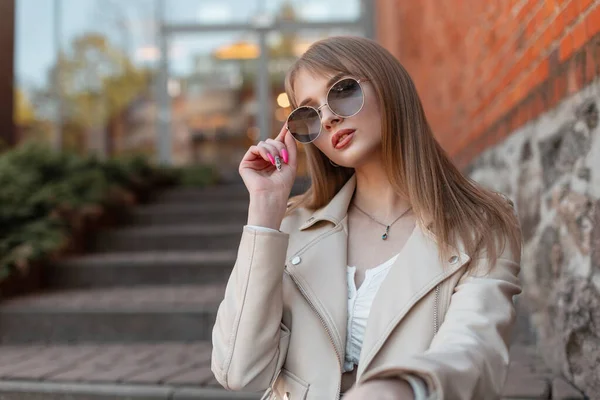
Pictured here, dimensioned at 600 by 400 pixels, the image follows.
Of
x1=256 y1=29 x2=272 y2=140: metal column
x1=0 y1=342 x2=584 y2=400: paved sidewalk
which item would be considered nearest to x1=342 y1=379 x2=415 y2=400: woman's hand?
x1=0 y1=342 x2=584 y2=400: paved sidewalk

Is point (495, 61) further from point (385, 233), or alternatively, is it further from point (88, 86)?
point (88, 86)

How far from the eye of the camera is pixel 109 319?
13.0 ft

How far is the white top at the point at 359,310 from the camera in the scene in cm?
158

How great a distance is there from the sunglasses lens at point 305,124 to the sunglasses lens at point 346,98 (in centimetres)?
7

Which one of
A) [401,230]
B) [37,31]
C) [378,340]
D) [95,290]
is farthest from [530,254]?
[37,31]

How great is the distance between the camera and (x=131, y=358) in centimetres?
348

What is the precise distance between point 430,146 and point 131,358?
2508 millimetres

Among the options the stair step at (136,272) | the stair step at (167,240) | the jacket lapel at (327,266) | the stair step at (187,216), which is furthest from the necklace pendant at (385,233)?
the stair step at (187,216)

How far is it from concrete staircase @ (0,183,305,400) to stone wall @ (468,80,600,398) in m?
1.44

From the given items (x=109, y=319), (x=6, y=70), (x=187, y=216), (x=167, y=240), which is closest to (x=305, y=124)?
(x=109, y=319)

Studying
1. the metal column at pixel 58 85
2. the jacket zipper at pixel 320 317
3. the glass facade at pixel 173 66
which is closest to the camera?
the jacket zipper at pixel 320 317

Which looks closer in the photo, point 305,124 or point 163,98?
point 305,124

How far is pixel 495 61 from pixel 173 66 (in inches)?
322

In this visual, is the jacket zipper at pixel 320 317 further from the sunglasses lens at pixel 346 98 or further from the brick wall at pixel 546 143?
the brick wall at pixel 546 143
